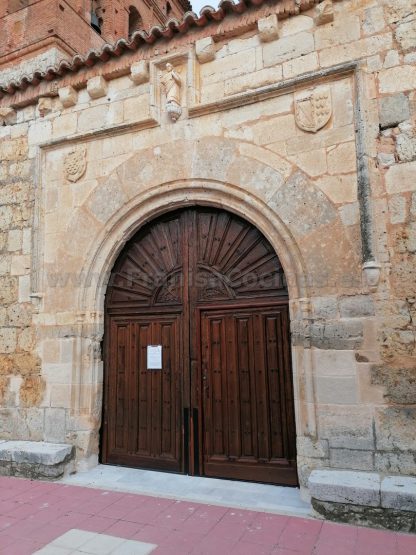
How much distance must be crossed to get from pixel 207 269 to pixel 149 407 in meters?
1.56

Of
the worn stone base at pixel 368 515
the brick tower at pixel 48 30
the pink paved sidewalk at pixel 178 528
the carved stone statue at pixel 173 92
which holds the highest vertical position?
the brick tower at pixel 48 30

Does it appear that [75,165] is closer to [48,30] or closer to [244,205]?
[244,205]

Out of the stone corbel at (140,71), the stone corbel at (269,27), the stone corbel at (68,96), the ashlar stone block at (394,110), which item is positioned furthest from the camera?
the stone corbel at (68,96)

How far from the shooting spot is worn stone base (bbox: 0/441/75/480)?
4.17 metres

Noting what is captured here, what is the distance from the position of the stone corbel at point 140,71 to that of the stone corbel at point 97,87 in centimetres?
41

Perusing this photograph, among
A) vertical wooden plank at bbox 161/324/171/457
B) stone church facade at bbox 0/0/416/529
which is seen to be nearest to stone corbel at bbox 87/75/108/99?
stone church facade at bbox 0/0/416/529

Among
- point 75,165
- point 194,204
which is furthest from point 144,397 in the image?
point 75,165

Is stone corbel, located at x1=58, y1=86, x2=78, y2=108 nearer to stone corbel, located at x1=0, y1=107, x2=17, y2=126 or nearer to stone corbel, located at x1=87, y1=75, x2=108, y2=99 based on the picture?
stone corbel, located at x1=87, y1=75, x2=108, y2=99

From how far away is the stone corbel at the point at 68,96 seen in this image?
5.01m

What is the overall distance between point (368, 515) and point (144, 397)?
93.6 inches

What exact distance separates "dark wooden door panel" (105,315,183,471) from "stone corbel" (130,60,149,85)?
2.60 metres

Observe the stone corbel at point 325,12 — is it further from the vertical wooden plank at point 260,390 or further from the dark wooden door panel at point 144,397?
the dark wooden door panel at point 144,397

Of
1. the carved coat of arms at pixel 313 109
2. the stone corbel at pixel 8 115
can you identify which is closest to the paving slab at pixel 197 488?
the carved coat of arms at pixel 313 109

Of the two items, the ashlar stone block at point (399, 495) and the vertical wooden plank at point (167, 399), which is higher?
the vertical wooden plank at point (167, 399)
